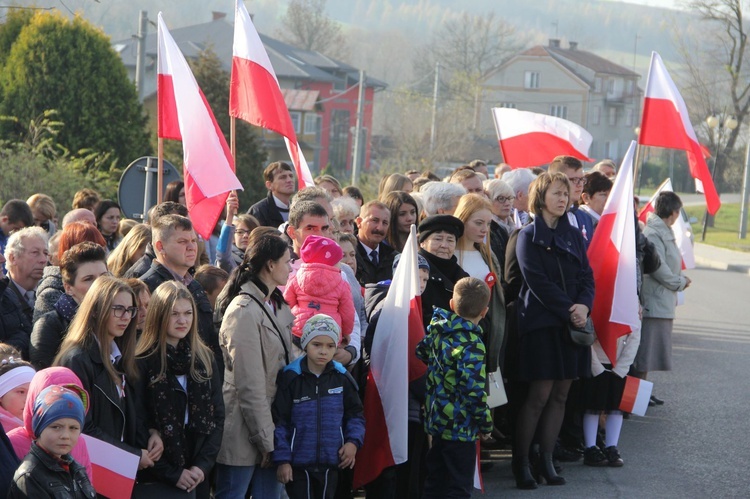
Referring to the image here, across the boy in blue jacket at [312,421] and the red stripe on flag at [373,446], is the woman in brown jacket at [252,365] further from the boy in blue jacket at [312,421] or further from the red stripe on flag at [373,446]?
the red stripe on flag at [373,446]

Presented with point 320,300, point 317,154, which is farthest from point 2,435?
point 317,154

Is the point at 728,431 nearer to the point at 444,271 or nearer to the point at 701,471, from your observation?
the point at 701,471

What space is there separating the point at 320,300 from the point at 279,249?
49 cm

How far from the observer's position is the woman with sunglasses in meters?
4.88

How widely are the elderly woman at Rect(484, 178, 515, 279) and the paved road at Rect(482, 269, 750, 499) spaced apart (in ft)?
5.90

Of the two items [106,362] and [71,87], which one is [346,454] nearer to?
[106,362]

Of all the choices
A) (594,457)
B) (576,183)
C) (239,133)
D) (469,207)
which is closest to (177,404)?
(469,207)

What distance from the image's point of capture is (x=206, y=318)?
575cm

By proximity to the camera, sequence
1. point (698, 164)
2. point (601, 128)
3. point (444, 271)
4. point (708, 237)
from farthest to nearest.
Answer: point (601, 128)
point (708, 237)
point (698, 164)
point (444, 271)

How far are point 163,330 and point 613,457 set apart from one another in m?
4.24

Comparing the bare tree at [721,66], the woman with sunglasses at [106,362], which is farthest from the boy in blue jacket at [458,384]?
the bare tree at [721,66]

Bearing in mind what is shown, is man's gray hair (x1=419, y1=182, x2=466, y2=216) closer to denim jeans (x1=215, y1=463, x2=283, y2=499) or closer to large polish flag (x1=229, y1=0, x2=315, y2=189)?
large polish flag (x1=229, y1=0, x2=315, y2=189)

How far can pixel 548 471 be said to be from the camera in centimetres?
742

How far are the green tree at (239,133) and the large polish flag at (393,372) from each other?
769 inches
